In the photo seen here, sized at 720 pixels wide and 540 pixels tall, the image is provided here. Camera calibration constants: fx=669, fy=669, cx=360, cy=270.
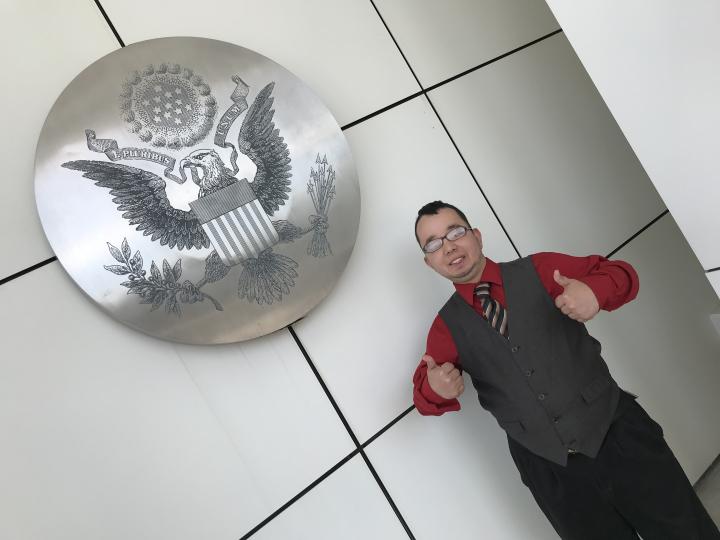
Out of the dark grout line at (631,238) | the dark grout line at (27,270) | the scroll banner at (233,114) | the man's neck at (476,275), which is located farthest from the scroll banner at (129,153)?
the dark grout line at (631,238)

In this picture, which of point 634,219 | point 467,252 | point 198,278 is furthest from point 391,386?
point 634,219

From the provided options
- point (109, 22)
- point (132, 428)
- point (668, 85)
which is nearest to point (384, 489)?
point (132, 428)

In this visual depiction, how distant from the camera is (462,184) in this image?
6.14ft

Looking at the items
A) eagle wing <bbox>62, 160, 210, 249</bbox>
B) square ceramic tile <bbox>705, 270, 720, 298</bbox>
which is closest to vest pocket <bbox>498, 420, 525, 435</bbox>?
square ceramic tile <bbox>705, 270, 720, 298</bbox>

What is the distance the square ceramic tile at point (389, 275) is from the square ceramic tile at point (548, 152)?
A: 0.10 metres

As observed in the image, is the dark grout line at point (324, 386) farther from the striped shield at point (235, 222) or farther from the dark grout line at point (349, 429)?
the striped shield at point (235, 222)

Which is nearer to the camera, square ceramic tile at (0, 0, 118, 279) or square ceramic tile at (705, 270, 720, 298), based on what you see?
square ceramic tile at (0, 0, 118, 279)

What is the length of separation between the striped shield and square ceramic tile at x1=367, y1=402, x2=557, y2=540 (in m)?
0.54

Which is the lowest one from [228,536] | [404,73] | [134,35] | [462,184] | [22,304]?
[228,536]

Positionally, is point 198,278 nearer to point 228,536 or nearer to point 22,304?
point 22,304

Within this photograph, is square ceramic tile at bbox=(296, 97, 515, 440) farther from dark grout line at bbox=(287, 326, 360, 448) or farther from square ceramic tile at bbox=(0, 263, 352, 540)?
square ceramic tile at bbox=(0, 263, 352, 540)

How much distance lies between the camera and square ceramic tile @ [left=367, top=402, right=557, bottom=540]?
1.58m

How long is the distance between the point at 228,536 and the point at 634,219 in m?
1.63

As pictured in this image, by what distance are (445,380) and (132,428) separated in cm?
63
